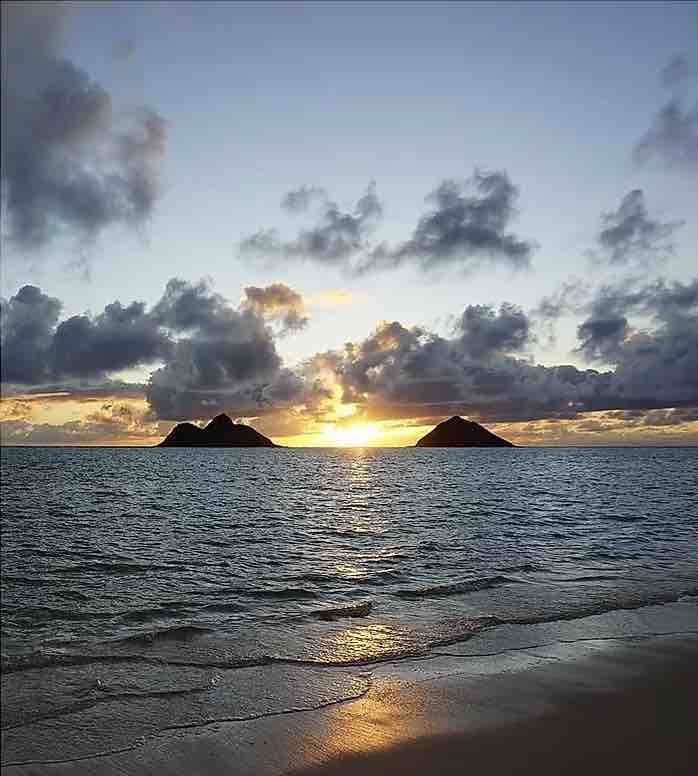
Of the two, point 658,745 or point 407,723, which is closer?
point 658,745

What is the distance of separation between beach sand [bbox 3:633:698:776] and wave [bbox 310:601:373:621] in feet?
15.5

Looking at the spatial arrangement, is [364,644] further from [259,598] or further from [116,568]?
[116,568]

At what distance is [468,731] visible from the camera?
10523 millimetres

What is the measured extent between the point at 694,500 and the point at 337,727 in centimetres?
6520

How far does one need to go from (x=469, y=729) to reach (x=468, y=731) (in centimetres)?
8

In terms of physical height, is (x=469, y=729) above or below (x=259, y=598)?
above

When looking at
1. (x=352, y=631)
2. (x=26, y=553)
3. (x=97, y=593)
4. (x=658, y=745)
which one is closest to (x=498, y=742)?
(x=658, y=745)

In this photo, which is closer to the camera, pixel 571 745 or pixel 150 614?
pixel 571 745

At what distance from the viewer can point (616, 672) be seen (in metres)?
13.5

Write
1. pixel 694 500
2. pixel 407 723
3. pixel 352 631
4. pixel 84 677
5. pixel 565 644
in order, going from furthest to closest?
pixel 694 500 → pixel 352 631 → pixel 565 644 → pixel 84 677 → pixel 407 723

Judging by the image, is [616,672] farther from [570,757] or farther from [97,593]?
[97,593]

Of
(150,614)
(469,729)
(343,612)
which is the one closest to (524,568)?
(343,612)

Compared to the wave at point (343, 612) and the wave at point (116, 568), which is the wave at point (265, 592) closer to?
the wave at point (343, 612)

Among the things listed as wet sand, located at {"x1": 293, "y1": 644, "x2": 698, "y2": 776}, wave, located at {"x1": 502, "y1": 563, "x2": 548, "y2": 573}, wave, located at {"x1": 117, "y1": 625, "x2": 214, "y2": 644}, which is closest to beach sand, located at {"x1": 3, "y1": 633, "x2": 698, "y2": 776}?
wet sand, located at {"x1": 293, "y1": 644, "x2": 698, "y2": 776}
